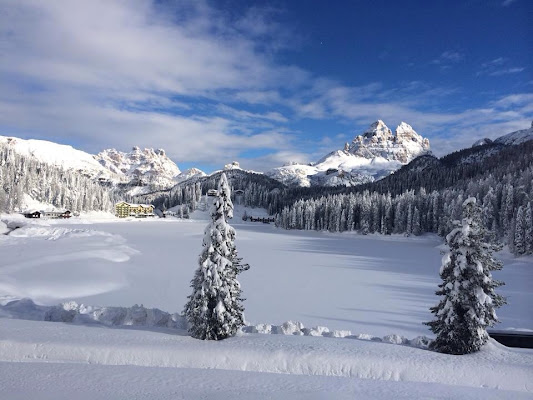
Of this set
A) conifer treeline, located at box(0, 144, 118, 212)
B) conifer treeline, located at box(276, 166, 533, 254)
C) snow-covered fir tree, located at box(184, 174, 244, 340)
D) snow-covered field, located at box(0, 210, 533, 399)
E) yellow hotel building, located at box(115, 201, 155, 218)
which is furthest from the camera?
yellow hotel building, located at box(115, 201, 155, 218)

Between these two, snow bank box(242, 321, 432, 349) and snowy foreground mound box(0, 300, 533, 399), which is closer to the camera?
snowy foreground mound box(0, 300, 533, 399)

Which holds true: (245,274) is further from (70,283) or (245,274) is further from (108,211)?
(108,211)

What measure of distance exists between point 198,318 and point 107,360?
344 cm

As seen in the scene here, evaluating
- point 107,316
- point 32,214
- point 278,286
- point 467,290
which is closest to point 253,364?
point 467,290

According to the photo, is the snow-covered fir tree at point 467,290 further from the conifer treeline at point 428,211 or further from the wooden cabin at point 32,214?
the wooden cabin at point 32,214

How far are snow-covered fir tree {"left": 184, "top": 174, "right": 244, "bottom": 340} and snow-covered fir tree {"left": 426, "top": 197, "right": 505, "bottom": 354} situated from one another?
8362 mm

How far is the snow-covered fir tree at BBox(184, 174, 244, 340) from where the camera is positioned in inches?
518

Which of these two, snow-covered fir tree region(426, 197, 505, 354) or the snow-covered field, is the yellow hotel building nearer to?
the snow-covered field

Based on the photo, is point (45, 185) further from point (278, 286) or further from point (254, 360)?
point (254, 360)

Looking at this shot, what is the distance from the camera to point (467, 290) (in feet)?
42.4

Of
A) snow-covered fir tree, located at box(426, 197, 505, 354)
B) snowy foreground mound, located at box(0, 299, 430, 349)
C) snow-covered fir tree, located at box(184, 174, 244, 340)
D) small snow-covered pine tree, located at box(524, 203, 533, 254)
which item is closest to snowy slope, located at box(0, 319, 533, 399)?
snow-covered fir tree, located at box(184, 174, 244, 340)

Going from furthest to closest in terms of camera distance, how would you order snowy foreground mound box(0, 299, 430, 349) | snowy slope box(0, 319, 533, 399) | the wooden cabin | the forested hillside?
the wooden cabin → the forested hillside → snowy foreground mound box(0, 299, 430, 349) → snowy slope box(0, 319, 533, 399)

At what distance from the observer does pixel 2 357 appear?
11.3 meters

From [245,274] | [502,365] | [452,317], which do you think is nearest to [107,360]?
[452,317]
